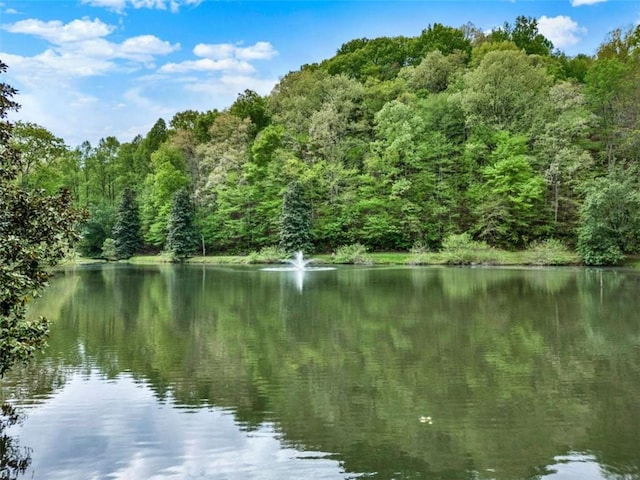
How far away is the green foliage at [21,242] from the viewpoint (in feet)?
19.3

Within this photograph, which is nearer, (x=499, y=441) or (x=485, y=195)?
(x=499, y=441)

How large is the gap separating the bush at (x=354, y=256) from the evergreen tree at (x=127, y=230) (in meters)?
26.1

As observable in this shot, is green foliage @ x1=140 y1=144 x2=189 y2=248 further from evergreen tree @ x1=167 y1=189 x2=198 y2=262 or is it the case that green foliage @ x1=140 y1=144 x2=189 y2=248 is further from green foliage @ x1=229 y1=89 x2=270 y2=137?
green foliage @ x1=229 y1=89 x2=270 y2=137

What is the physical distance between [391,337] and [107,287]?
18.8 m

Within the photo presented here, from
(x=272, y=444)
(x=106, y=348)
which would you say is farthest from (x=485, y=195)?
(x=272, y=444)

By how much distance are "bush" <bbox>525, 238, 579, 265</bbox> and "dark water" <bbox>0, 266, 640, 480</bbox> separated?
23.6 m

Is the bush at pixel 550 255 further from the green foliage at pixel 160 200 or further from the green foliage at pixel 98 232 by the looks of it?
the green foliage at pixel 98 232

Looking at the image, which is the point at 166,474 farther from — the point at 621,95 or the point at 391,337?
the point at 621,95

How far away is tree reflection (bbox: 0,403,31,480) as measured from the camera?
5.34 metres

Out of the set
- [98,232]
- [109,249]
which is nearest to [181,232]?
[109,249]

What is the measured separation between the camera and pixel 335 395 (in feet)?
25.9

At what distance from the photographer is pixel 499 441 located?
6035 mm

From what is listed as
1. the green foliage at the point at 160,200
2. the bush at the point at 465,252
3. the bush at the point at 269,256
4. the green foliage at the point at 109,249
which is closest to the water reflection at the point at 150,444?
the bush at the point at 465,252

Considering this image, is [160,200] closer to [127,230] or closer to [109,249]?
[127,230]
